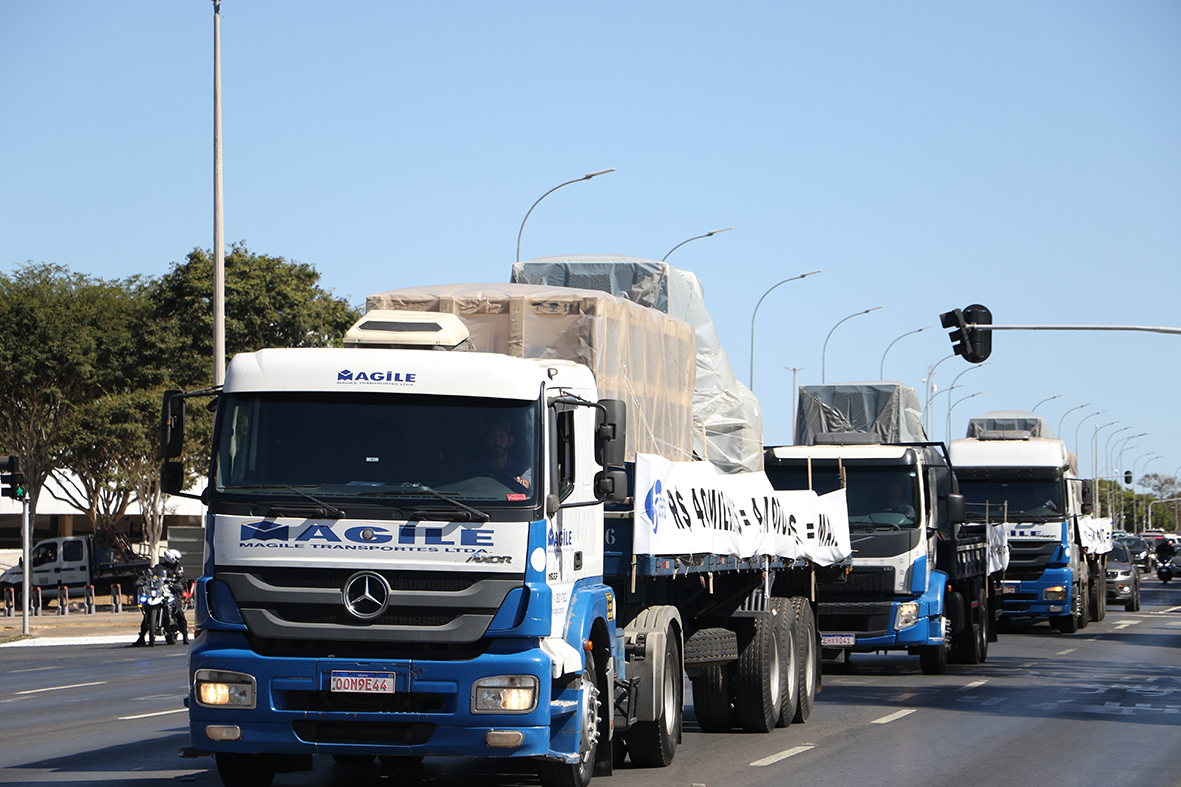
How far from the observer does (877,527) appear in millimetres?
18750

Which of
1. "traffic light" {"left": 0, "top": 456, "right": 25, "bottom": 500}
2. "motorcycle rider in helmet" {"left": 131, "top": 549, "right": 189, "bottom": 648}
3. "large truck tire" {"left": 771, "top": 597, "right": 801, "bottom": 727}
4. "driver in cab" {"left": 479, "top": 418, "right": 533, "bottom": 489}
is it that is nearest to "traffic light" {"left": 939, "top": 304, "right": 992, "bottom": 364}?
"large truck tire" {"left": 771, "top": 597, "right": 801, "bottom": 727}

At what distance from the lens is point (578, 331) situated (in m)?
11.1

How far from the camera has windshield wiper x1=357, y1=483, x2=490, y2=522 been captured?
855 centimetres

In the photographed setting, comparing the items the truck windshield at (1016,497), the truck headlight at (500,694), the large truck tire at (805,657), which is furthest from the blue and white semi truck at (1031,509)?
the truck headlight at (500,694)

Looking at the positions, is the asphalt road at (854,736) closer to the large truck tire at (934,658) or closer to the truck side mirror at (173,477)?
the large truck tire at (934,658)

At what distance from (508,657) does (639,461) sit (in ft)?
8.01

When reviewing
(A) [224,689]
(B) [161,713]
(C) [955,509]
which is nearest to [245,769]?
(A) [224,689]

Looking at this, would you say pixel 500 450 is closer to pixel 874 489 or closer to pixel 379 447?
pixel 379 447

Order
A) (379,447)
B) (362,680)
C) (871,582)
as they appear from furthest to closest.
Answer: (871,582) < (379,447) < (362,680)

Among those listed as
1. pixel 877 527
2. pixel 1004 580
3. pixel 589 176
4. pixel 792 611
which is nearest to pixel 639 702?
pixel 792 611

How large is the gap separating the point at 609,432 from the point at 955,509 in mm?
11074

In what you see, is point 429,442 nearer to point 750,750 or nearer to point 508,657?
point 508,657

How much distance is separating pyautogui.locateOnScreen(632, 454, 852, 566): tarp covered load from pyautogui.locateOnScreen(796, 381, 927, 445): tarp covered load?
828 centimetres

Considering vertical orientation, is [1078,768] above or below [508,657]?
below
